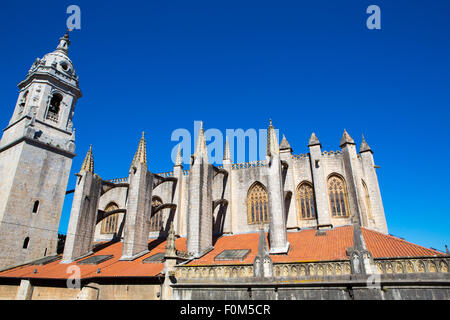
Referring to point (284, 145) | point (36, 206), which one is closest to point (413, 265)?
point (284, 145)

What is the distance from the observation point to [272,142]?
70.3 ft

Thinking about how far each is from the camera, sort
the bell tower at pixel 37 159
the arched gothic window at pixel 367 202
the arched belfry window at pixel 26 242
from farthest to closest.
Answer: the arched belfry window at pixel 26 242 → the bell tower at pixel 37 159 → the arched gothic window at pixel 367 202

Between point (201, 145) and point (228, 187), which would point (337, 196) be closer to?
point (228, 187)

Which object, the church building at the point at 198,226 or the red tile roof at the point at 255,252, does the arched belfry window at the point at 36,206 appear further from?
the red tile roof at the point at 255,252

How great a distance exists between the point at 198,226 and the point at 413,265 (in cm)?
1286

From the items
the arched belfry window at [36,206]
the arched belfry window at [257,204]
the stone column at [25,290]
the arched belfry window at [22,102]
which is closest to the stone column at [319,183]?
the arched belfry window at [257,204]

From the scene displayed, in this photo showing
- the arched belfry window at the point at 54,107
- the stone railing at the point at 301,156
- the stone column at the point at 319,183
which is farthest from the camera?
the arched belfry window at the point at 54,107

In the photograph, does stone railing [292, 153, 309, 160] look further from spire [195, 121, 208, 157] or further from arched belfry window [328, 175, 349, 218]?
spire [195, 121, 208, 157]

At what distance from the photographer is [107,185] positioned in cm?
2889

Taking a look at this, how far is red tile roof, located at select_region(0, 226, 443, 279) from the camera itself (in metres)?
15.0

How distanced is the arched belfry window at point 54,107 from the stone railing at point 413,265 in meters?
33.2

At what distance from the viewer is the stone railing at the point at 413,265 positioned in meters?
11.0
